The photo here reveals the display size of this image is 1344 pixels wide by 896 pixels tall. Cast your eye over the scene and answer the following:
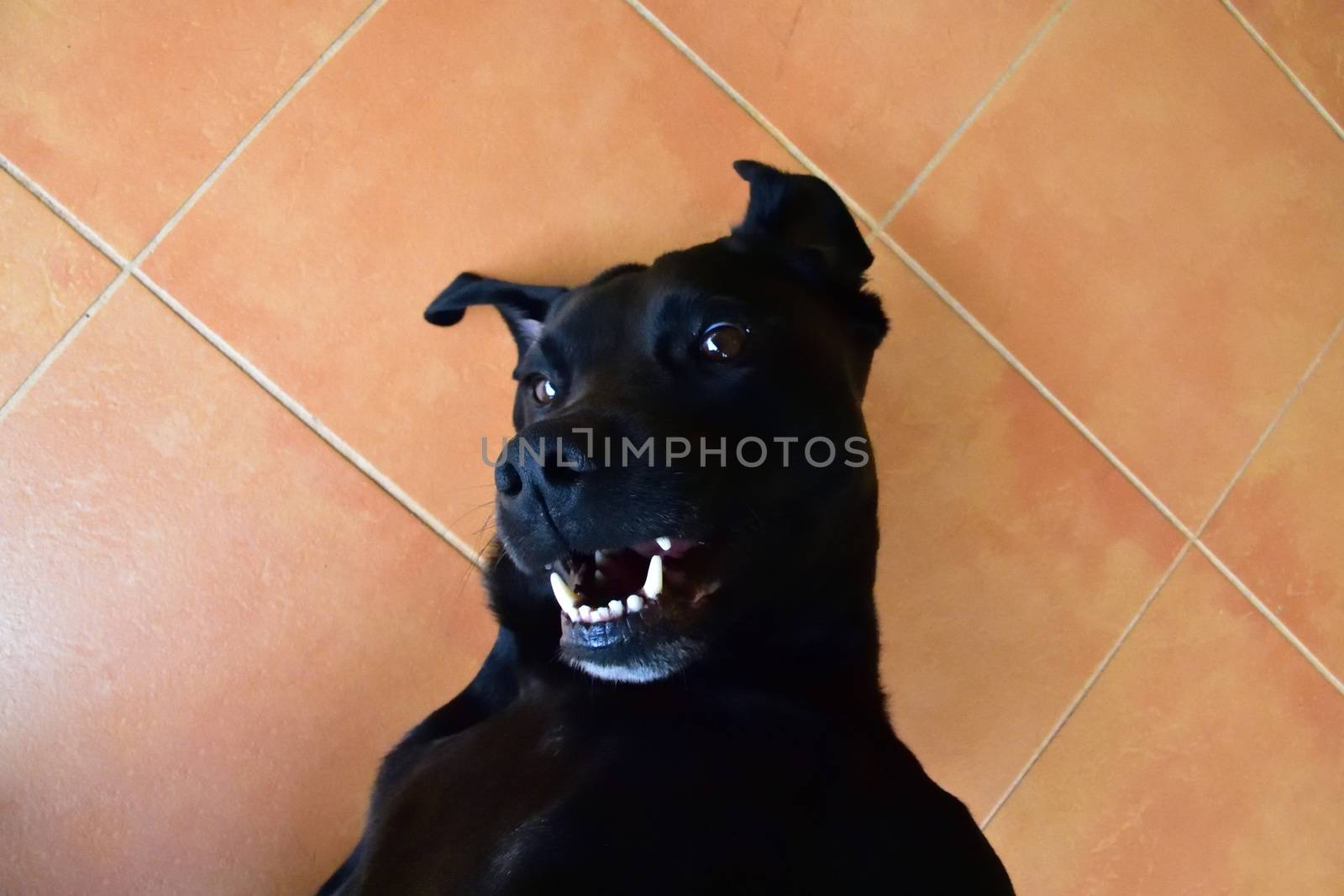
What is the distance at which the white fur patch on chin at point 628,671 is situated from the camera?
1.09m

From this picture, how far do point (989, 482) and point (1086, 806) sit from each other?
697 millimetres

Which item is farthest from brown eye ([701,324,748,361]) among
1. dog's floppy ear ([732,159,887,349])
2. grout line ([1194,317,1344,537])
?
grout line ([1194,317,1344,537])

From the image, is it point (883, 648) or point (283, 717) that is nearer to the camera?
point (283, 717)

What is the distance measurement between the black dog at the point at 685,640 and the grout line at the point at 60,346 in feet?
2.92

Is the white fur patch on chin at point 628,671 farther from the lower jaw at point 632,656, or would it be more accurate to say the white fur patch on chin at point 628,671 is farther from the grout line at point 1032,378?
the grout line at point 1032,378

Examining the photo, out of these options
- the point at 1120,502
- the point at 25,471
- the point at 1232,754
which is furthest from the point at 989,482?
the point at 25,471

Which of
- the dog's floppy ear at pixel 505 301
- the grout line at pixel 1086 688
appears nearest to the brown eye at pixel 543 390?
the dog's floppy ear at pixel 505 301

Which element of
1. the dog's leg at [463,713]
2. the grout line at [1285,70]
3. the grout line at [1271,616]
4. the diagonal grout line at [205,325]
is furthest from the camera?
the grout line at [1285,70]

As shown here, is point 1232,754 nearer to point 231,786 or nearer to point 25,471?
point 231,786

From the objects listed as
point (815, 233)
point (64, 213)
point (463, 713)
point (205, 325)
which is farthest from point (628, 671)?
point (64, 213)

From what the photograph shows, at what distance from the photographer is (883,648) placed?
1.78m

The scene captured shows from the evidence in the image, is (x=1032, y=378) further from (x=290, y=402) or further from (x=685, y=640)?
(x=290, y=402)

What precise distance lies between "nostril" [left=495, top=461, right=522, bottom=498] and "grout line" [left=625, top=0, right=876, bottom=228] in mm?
1049

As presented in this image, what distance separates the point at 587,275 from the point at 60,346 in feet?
3.26
